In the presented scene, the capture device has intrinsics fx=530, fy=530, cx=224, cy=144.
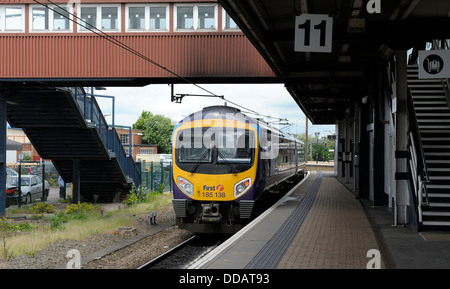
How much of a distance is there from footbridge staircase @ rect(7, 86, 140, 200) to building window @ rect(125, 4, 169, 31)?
3.20 meters

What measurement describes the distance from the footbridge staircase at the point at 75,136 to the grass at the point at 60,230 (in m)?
2.57

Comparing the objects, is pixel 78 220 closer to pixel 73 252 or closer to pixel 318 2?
pixel 73 252

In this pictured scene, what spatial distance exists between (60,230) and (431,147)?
32.2ft

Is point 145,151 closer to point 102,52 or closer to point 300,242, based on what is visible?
point 102,52

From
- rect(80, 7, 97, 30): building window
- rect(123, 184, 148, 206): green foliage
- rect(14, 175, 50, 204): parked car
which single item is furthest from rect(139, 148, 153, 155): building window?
rect(80, 7, 97, 30): building window

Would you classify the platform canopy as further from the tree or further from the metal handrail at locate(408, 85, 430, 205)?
the tree

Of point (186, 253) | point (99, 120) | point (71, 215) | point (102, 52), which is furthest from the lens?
point (99, 120)

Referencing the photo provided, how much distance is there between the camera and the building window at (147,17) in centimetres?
1859

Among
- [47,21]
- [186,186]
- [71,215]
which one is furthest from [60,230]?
[47,21]

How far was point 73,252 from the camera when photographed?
1105 centimetres

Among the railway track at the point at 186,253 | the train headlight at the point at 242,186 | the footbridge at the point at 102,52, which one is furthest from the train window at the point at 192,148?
the footbridge at the point at 102,52

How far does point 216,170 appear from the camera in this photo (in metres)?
12.8

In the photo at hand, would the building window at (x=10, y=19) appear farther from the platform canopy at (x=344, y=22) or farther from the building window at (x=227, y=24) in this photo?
the platform canopy at (x=344, y=22)
